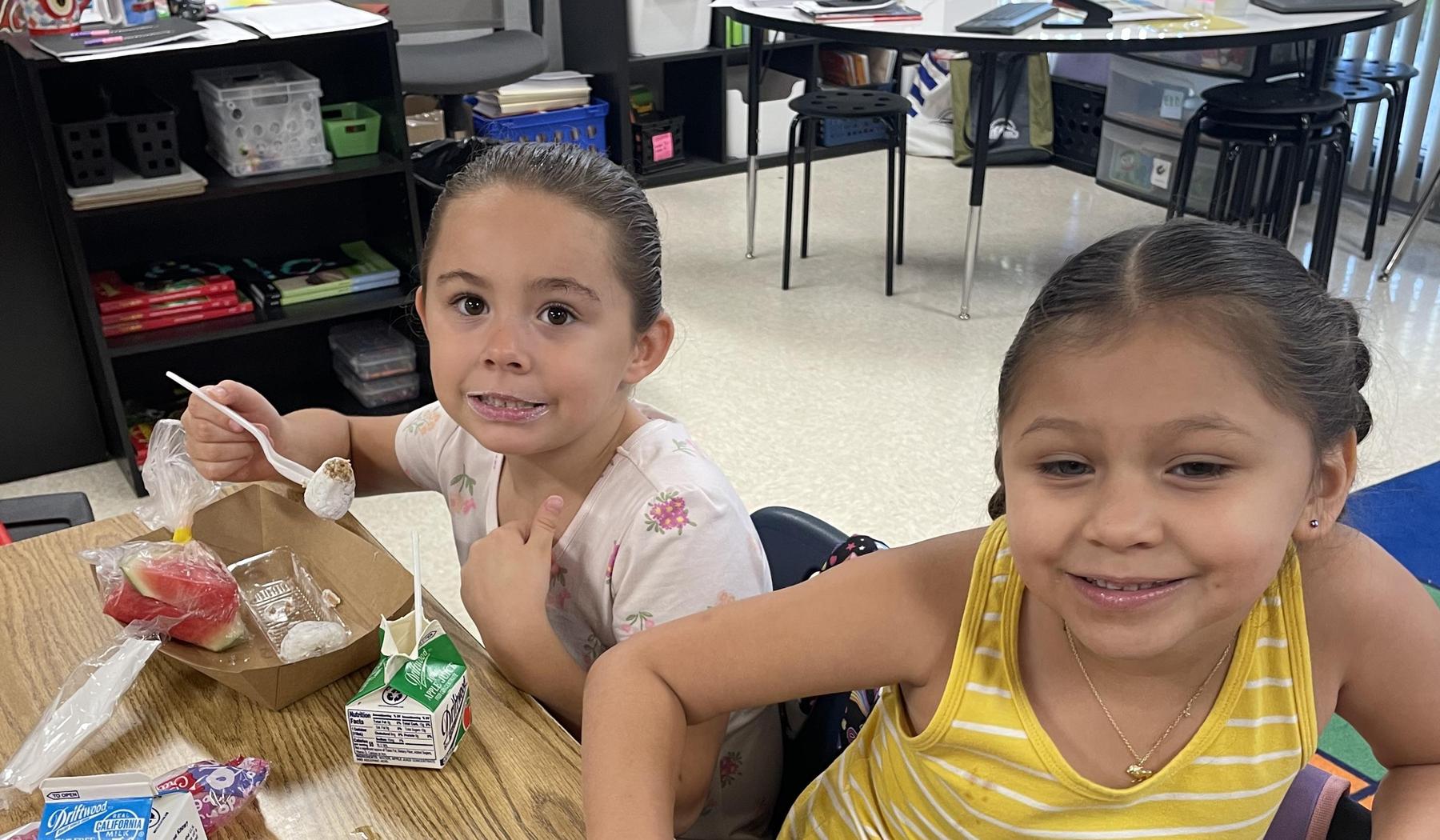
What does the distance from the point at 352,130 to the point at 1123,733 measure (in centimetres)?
229

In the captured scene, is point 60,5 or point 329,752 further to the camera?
point 60,5

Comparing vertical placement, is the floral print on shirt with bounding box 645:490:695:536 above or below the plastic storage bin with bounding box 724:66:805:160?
above

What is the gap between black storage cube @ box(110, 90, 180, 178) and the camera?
7.93 feet

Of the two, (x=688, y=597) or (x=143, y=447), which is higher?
(x=688, y=597)

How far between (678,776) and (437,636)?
0.71 ft

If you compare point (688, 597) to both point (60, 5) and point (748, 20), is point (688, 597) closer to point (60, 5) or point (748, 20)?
point (60, 5)

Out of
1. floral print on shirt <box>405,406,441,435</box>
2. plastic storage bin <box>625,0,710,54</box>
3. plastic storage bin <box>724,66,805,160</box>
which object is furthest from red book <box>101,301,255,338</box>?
plastic storage bin <box>724,66,805,160</box>

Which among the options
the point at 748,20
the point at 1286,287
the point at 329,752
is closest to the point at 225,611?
the point at 329,752

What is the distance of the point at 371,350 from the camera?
2.87 m

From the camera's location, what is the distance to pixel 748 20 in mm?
3348

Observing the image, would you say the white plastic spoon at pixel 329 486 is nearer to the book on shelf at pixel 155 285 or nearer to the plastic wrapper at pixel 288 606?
the plastic wrapper at pixel 288 606

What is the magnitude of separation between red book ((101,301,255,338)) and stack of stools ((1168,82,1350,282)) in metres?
2.22

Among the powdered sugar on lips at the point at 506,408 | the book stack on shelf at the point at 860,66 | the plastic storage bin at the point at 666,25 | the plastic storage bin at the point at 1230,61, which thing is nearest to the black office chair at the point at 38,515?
the powdered sugar on lips at the point at 506,408

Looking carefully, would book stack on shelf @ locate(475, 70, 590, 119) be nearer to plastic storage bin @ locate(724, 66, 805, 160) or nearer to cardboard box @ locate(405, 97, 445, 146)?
cardboard box @ locate(405, 97, 445, 146)
